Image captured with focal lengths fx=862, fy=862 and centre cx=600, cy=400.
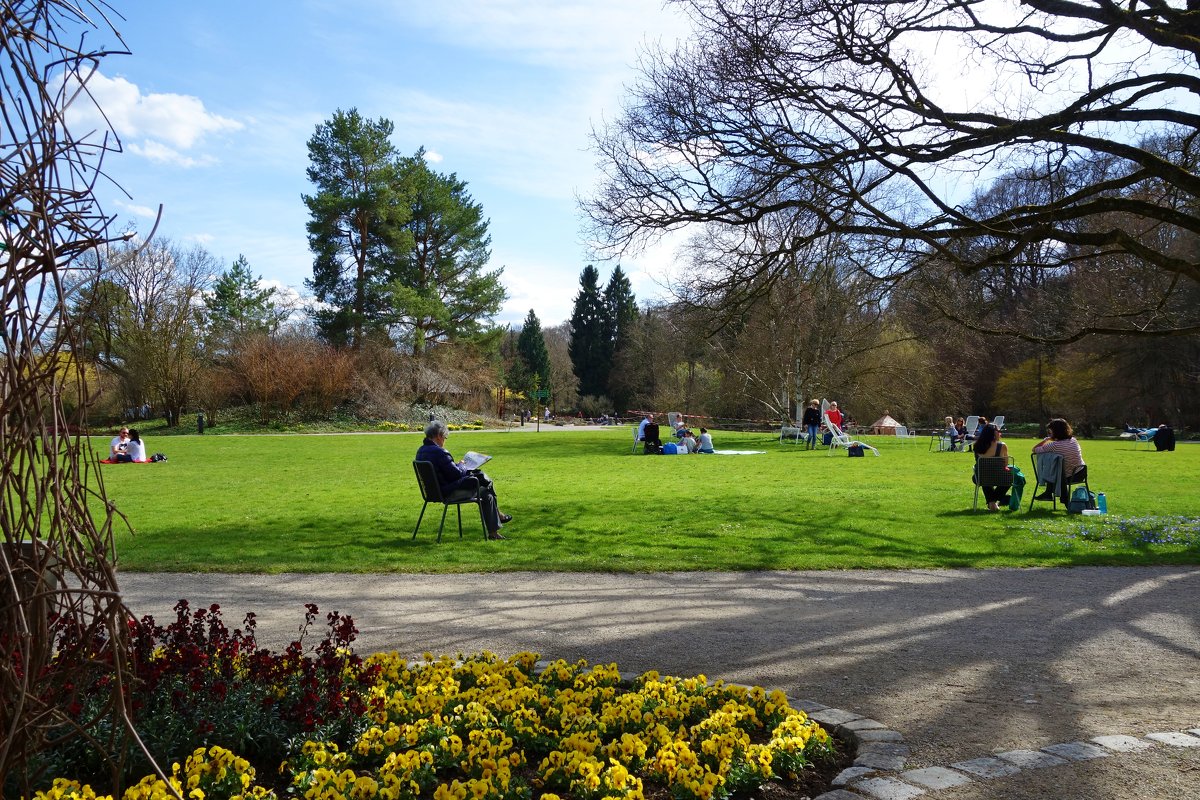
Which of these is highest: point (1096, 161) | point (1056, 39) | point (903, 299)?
point (1056, 39)

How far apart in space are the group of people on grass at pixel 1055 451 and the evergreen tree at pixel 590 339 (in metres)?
68.3

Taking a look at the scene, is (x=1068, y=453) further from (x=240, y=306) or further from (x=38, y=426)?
(x=240, y=306)

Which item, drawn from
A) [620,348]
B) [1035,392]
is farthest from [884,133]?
[620,348]

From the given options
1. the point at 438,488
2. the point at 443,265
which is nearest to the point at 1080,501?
the point at 438,488

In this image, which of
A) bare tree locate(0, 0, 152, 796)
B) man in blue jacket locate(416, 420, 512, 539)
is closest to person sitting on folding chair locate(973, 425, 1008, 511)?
man in blue jacket locate(416, 420, 512, 539)

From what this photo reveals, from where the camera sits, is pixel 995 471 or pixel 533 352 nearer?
pixel 995 471

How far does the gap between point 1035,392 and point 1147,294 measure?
36.3 meters

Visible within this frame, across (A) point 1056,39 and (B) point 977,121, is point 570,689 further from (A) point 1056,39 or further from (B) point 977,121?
(A) point 1056,39

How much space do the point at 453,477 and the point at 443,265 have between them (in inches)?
1806

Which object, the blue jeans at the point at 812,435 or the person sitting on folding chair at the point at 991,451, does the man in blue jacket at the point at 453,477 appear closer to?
the person sitting on folding chair at the point at 991,451

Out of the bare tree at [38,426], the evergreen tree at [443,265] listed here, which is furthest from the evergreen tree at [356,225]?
the bare tree at [38,426]

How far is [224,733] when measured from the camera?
12.1ft

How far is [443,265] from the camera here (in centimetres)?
5428

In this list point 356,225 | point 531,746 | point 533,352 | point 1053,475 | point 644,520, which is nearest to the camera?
point 531,746
